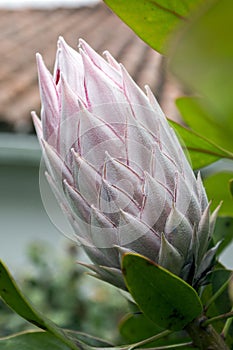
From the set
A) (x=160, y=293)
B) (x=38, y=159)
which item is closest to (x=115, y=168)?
(x=160, y=293)

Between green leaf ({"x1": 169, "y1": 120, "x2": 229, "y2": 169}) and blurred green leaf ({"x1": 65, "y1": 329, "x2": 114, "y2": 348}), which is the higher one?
green leaf ({"x1": 169, "y1": 120, "x2": 229, "y2": 169})

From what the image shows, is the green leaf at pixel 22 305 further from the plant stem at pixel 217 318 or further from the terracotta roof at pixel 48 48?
the terracotta roof at pixel 48 48

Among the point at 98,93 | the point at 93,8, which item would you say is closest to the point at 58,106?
the point at 98,93

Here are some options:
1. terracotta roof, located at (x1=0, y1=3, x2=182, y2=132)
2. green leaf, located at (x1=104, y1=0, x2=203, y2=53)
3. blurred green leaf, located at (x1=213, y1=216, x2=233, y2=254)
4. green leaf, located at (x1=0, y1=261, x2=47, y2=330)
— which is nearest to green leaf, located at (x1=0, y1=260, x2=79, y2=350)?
green leaf, located at (x1=0, y1=261, x2=47, y2=330)

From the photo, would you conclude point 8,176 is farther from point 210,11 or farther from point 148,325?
point 210,11

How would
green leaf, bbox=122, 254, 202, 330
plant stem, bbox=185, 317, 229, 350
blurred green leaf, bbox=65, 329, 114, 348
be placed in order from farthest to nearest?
blurred green leaf, bbox=65, 329, 114, 348, plant stem, bbox=185, 317, 229, 350, green leaf, bbox=122, 254, 202, 330

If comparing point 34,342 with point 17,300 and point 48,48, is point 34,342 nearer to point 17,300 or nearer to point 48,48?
point 17,300

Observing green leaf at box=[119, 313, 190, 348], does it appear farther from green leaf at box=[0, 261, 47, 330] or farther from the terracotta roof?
the terracotta roof
